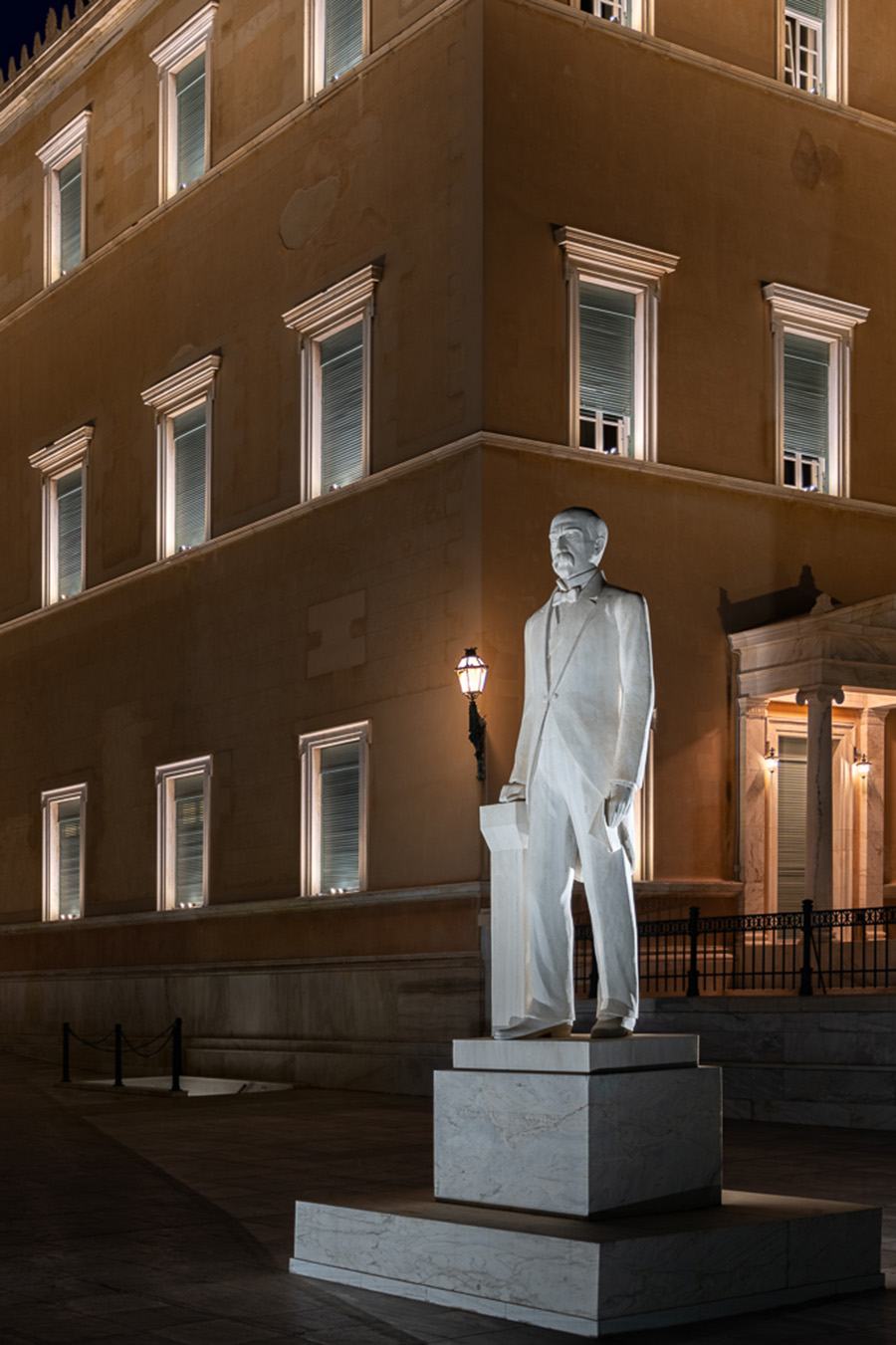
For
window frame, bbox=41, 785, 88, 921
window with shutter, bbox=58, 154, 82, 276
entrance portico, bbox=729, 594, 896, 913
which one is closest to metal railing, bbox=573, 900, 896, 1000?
entrance portico, bbox=729, 594, 896, 913

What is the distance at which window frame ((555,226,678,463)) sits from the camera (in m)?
22.4

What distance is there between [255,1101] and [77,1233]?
10.0 meters

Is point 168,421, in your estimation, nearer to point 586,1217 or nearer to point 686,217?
point 686,217

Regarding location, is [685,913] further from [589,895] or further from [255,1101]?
[589,895]

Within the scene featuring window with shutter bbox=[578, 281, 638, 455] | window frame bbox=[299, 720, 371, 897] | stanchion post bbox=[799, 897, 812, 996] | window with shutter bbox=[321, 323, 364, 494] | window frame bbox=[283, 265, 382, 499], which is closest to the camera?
stanchion post bbox=[799, 897, 812, 996]

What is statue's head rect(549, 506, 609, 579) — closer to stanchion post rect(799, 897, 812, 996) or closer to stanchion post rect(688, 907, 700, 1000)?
stanchion post rect(799, 897, 812, 996)

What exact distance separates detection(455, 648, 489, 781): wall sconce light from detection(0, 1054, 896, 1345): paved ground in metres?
4.09

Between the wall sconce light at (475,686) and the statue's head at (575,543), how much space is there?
11.0m

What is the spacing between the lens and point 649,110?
23.4m

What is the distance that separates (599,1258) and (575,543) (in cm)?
365

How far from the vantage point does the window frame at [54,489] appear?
101ft


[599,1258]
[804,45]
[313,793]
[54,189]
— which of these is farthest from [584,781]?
[54,189]

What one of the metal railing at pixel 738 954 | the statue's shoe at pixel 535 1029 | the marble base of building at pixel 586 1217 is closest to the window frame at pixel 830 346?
the metal railing at pixel 738 954

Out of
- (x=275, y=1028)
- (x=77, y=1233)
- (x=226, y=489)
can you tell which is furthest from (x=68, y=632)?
(x=77, y=1233)
